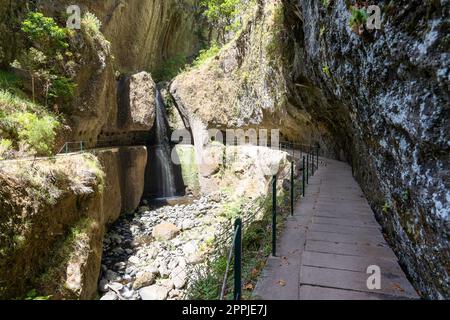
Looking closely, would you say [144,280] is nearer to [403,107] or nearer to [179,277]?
[179,277]

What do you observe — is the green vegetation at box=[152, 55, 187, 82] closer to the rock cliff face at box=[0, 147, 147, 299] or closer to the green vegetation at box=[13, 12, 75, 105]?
the green vegetation at box=[13, 12, 75, 105]

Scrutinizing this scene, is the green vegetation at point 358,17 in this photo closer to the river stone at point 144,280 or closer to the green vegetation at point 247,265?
the green vegetation at point 247,265

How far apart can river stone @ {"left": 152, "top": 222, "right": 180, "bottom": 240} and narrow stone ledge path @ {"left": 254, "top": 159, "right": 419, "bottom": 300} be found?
712 centimetres

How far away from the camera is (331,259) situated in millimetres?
3910

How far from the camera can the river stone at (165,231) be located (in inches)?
463

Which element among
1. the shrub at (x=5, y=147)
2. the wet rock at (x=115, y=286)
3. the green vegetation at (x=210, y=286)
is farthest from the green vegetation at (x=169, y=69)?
the green vegetation at (x=210, y=286)

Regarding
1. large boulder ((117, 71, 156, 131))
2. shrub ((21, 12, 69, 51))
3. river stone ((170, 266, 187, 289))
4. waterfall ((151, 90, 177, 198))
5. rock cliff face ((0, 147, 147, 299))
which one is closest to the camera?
rock cliff face ((0, 147, 147, 299))

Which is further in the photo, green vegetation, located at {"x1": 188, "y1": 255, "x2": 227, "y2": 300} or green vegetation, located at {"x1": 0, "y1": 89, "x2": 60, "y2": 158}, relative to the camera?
green vegetation, located at {"x1": 0, "y1": 89, "x2": 60, "y2": 158}

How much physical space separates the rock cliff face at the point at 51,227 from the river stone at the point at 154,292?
134cm

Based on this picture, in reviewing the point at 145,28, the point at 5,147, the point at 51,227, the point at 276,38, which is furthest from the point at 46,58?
the point at 145,28

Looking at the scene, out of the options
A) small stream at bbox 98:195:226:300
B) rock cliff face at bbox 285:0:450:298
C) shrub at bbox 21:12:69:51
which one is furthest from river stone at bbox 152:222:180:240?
rock cliff face at bbox 285:0:450:298

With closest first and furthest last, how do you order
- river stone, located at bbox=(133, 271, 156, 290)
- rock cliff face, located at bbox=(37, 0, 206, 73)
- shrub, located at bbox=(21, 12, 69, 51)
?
river stone, located at bbox=(133, 271, 156, 290), shrub, located at bbox=(21, 12, 69, 51), rock cliff face, located at bbox=(37, 0, 206, 73)

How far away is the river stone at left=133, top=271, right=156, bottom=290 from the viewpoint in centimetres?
829

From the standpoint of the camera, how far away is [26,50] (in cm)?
1036
